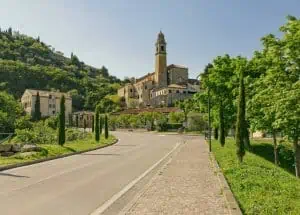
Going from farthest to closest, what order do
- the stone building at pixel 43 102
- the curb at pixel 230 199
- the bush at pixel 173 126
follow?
the stone building at pixel 43 102 < the bush at pixel 173 126 < the curb at pixel 230 199

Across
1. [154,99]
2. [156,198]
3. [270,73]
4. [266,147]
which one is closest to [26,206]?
[156,198]

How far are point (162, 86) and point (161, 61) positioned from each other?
924cm

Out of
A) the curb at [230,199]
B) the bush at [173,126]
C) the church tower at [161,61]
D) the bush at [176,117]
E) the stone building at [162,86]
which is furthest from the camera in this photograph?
the church tower at [161,61]

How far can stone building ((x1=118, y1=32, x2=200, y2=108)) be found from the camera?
128125mm

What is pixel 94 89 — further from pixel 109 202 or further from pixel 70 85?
pixel 109 202

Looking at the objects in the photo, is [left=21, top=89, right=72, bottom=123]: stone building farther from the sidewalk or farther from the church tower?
the sidewalk

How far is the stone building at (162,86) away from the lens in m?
128

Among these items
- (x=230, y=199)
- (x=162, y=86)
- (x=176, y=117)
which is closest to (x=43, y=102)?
(x=162, y=86)

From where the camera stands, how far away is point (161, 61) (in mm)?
136500

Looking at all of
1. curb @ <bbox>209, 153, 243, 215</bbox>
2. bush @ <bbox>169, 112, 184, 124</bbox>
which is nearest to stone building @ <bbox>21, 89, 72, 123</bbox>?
bush @ <bbox>169, 112, 184, 124</bbox>

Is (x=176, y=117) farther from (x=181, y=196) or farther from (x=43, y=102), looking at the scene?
(x=181, y=196)

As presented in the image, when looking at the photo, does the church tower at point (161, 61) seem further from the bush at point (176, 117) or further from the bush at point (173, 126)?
the bush at point (173, 126)

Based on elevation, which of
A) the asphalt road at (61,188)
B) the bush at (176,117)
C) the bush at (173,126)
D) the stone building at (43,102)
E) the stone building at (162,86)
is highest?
the stone building at (162,86)

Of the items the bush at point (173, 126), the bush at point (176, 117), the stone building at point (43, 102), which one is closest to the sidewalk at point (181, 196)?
the bush at point (173, 126)
